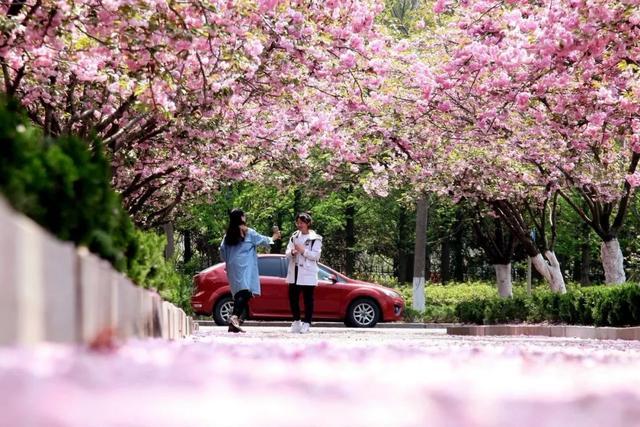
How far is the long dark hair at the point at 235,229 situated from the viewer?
17.5 m

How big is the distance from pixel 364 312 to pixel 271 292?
2.30 meters

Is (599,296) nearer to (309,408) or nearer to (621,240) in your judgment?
(309,408)

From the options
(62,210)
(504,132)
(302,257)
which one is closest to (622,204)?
(504,132)

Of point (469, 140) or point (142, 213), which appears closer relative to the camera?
point (469, 140)

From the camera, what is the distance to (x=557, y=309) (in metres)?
23.8

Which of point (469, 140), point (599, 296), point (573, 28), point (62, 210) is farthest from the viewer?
point (469, 140)

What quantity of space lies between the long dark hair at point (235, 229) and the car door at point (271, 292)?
10.7m

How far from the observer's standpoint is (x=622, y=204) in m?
25.8

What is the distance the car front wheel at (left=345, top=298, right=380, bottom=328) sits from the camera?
29.0 meters

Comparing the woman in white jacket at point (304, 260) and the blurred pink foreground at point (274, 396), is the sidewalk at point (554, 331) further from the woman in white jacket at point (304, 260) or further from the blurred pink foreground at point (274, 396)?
the blurred pink foreground at point (274, 396)

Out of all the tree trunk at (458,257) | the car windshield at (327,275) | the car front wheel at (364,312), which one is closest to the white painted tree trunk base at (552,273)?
the car front wheel at (364,312)

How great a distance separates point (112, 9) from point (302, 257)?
26.6 feet

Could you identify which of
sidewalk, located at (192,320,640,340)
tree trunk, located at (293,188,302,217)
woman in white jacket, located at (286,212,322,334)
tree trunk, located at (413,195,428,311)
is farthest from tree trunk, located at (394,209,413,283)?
woman in white jacket, located at (286,212,322,334)

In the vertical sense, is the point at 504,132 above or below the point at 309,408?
above
